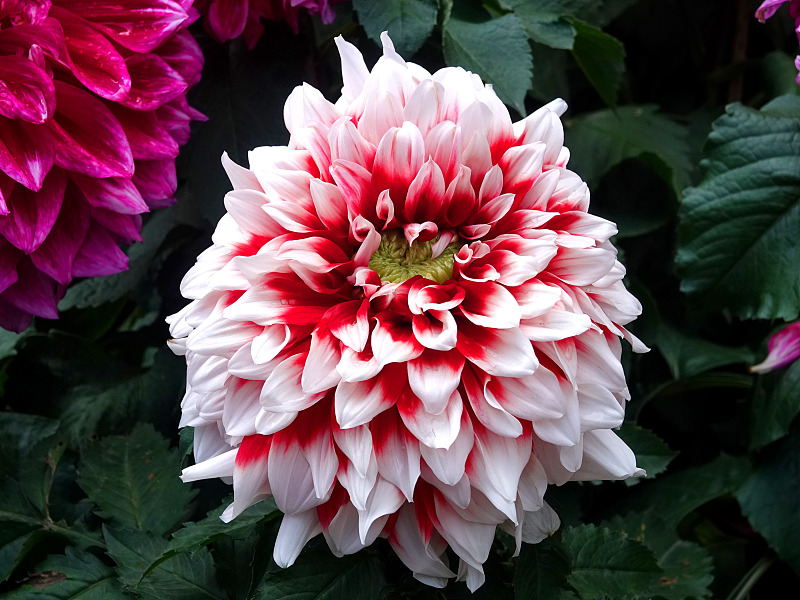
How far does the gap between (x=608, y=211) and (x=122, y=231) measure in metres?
0.44

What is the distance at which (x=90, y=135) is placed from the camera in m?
0.44

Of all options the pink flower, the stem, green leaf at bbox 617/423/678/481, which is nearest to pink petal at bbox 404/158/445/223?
green leaf at bbox 617/423/678/481

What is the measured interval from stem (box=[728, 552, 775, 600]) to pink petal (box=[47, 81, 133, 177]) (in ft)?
1.74

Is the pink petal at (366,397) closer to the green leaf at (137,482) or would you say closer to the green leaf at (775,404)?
the green leaf at (137,482)

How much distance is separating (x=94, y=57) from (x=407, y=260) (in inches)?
8.9

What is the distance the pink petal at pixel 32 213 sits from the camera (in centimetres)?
43

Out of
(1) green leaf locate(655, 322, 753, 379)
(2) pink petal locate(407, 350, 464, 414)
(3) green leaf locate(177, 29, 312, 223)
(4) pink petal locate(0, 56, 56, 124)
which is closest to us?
(2) pink petal locate(407, 350, 464, 414)

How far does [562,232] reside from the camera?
0.34 metres

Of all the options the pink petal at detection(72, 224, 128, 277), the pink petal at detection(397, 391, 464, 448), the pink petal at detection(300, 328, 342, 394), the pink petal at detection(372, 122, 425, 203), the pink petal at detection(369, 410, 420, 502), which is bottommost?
the pink petal at detection(72, 224, 128, 277)

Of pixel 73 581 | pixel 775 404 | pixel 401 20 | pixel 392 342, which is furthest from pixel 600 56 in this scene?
pixel 73 581

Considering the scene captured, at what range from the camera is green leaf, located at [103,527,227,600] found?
412 mm

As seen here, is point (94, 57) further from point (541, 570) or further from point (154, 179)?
point (541, 570)

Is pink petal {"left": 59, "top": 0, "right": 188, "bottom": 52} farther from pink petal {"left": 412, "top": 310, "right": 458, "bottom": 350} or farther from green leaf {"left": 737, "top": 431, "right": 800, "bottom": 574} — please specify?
green leaf {"left": 737, "top": 431, "right": 800, "bottom": 574}

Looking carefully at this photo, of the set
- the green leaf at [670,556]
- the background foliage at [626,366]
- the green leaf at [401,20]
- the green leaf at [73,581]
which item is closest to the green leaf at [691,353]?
the background foliage at [626,366]
